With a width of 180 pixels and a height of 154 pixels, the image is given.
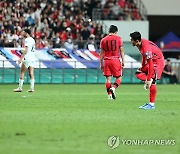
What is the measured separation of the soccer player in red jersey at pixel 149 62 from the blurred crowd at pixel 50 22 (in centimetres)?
2051

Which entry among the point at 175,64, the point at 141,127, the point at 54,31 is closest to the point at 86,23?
the point at 54,31

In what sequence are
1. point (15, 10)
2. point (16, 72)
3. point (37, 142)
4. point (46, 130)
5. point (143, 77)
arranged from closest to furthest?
point (37, 142) → point (46, 130) → point (143, 77) → point (16, 72) → point (15, 10)

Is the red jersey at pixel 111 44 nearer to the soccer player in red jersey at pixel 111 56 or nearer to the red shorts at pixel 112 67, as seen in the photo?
the soccer player in red jersey at pixel 111 56

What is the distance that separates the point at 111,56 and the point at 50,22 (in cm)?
1892

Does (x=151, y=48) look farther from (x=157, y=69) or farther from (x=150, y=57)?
(x=157, y=69)

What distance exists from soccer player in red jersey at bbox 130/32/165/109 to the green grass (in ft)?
2.13

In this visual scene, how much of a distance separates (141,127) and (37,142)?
282 centimetres

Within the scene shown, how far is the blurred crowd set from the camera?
38.8 metres

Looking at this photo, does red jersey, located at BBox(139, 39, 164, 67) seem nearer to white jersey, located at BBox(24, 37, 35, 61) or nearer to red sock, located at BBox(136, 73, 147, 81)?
red sock, located at BBox(136, 73, 147, 81)

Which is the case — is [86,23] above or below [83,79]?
above

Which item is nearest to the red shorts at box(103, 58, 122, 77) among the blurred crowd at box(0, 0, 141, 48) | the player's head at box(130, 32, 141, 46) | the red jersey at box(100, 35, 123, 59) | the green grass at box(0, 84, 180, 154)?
the red jersey at box(100, 35, 123, 59)

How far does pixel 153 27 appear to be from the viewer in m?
52.9

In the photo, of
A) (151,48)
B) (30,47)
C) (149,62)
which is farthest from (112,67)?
(30,47)

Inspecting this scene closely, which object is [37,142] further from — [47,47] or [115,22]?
[115,22]
